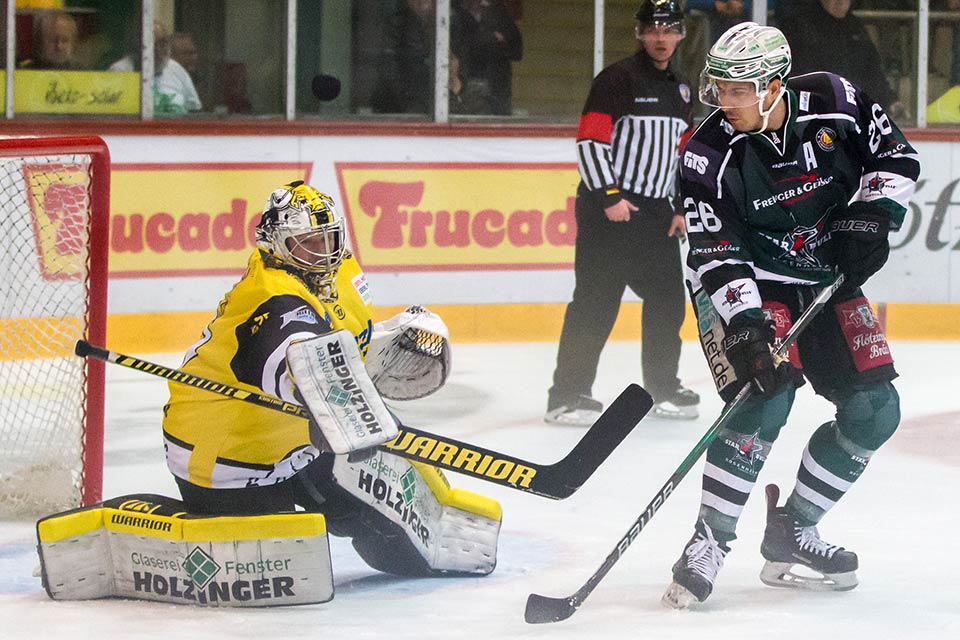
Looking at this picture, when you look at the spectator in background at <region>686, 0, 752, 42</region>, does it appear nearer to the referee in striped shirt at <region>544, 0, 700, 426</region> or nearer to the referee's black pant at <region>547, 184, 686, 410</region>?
the referee in striped shirt at <region>544, 0, 700, 426</region>

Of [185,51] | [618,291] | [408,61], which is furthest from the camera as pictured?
[408,61]

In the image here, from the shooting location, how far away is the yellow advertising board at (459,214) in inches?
263

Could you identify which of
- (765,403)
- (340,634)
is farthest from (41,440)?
(765,403)

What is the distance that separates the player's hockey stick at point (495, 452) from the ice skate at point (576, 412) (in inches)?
80.5

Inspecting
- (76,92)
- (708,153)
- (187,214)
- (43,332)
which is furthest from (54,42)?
(708,153)

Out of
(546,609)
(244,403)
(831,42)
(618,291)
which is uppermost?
(831,42)

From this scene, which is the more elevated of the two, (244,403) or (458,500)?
(244,403)

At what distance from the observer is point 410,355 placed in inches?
129

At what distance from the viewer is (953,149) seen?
23.4 feet

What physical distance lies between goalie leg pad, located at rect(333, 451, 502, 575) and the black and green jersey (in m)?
0.66

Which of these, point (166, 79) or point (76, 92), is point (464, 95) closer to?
point (166, 79)

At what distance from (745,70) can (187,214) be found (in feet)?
12.4

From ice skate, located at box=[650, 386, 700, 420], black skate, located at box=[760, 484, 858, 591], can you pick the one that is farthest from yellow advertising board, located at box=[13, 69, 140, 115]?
black skate, located at box=[760, 484, 858, 591]

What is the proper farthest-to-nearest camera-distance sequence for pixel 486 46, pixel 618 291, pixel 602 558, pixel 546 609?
1. pixel 486 46
2. pixel 618 291
3. pixel 602 558
4. pixel 546 609
